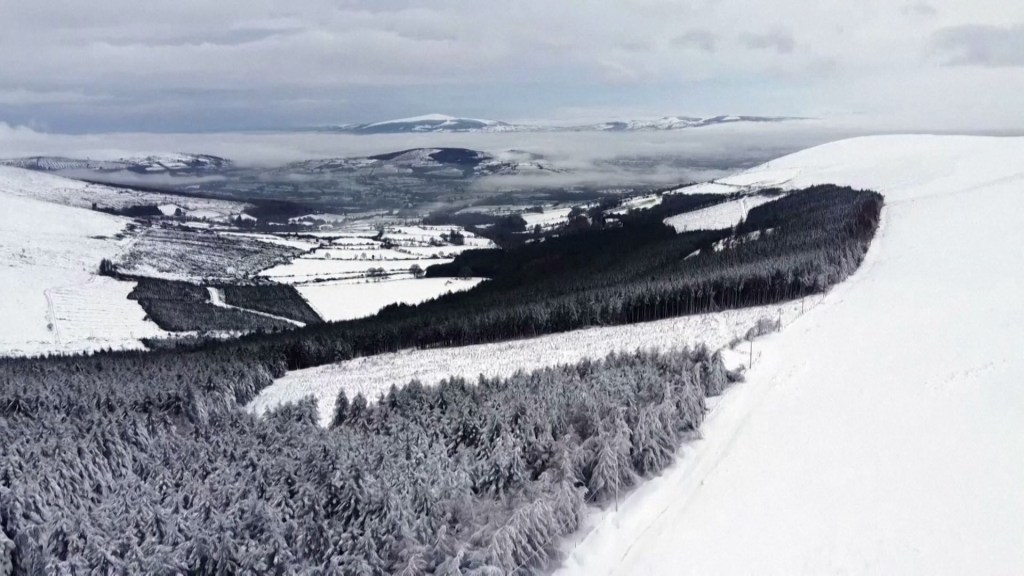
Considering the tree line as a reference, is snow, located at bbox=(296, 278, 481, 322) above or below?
below

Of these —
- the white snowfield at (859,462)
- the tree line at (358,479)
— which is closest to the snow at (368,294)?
the tree line at (358,479)

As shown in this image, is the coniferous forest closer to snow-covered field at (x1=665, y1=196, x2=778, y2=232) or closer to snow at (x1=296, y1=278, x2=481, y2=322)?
snow at (x1=296, y1=278, x2=481, y2=322)

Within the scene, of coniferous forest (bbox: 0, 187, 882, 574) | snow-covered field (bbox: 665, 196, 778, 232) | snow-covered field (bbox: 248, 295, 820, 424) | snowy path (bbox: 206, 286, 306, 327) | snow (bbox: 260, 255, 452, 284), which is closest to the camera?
coniferous forest (bbox: 0, 187, 882, 574)

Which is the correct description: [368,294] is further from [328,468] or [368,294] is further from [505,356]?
[328,468]

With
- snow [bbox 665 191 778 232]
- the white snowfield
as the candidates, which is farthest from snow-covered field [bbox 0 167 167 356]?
snow [bbox 665 191 778 232]

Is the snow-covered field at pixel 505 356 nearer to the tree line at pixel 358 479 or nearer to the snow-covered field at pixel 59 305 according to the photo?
the tree line at pixel 358 479

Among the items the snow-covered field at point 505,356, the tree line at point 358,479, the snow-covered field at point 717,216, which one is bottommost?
the snow-covered field at point 505,356
